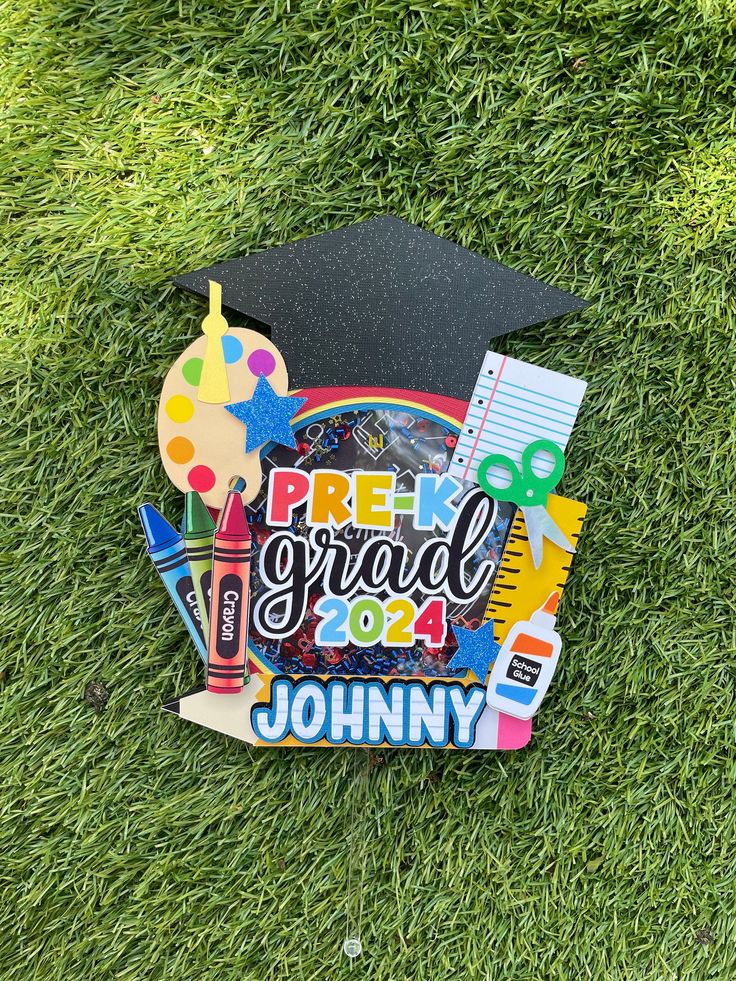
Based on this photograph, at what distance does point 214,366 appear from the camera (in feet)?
2.43

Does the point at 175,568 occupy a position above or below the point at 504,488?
below

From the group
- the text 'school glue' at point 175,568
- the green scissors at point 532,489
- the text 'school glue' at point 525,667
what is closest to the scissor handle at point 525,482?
the green scissors at point 532,489

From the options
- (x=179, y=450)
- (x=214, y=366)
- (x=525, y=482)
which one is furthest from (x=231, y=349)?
(x=525, y=482)

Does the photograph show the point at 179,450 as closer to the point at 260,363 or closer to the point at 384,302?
the point at 260,363

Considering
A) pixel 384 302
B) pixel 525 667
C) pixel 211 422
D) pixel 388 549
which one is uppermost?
pixel 384 302

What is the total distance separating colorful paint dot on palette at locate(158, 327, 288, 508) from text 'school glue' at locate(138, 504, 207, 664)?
5cm

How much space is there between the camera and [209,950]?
775mm

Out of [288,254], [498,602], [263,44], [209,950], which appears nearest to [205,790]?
[209,950]

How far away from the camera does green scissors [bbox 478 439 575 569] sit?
752mm

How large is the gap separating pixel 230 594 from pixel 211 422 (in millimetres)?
198

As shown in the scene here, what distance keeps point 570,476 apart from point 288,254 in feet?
1.41

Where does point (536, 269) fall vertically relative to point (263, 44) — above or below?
below

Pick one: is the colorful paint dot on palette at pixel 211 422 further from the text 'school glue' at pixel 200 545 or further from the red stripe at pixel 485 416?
the red stripe at pixel 485 416

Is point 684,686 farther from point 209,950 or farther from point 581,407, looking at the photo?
point 209,950
